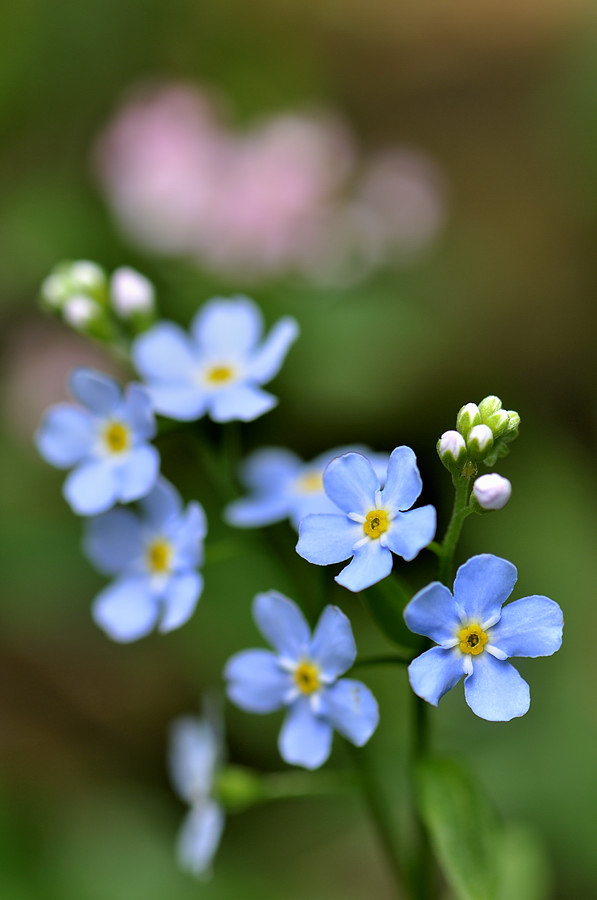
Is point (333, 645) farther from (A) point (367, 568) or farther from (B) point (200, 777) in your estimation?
(B) point (200, 777)

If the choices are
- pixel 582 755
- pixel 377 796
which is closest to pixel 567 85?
pixel 582 755

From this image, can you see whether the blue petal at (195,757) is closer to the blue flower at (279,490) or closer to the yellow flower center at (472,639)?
the blue flower at (279,490)

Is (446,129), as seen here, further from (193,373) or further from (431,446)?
(193,373)

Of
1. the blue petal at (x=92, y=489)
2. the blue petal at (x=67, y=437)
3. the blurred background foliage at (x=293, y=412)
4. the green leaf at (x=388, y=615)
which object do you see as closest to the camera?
the green leaf at (x=388, y=615)

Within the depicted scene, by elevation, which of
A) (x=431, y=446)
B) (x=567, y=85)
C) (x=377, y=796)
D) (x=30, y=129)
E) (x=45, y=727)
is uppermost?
(x=567, y=85)

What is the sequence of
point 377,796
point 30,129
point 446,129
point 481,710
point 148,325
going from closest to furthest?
point 481,710 < point 377,796 < point 148,325 < point 30,129 < point 446,129

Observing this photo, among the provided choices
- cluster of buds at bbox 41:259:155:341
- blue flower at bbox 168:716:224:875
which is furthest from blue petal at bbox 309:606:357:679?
cluster of buds at bbox 41:259:155:341

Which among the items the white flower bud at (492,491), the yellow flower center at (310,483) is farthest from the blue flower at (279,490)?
the white flower bud at (492,491)

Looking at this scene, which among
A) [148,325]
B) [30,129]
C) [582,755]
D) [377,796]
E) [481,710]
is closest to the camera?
[481,710]
